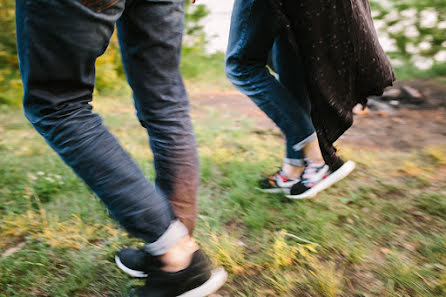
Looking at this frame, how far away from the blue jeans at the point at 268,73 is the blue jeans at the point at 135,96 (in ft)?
1.52

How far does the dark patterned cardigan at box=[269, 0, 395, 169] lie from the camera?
→ 130 centimetres

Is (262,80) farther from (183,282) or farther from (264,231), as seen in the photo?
(183,282)

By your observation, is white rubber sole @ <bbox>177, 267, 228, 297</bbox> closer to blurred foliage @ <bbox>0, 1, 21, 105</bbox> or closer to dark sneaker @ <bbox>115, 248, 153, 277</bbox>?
dark sneaker @ <bbox>115, 248, 153, 277</bbox>

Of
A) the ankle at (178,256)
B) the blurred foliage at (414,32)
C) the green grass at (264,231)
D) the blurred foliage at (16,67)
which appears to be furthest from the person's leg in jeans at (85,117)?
the blurred foliage at (414,32)

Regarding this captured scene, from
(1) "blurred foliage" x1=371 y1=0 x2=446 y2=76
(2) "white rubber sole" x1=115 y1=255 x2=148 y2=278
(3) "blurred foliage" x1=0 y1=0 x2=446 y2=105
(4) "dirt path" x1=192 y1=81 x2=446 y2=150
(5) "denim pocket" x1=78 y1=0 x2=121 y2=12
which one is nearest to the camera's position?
(5) "denim pocket" x1=78 y1=0 x2=121 y2=12

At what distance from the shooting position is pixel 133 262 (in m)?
1.29

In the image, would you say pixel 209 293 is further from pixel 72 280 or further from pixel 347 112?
pixel 347 112

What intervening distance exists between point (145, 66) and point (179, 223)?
52 centimetres

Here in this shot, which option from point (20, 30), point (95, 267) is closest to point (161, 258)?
point (95, 267)

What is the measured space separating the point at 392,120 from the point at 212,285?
8.23ft

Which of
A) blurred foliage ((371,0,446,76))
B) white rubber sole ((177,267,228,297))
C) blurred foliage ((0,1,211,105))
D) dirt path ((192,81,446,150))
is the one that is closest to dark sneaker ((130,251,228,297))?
white rubber sole ((177,267,228,297))

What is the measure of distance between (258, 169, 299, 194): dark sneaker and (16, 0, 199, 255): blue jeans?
721 mm

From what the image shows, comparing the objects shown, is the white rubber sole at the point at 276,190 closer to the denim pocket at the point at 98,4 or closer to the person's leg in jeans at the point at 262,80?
the person's leg in jeans at the point at 262,80

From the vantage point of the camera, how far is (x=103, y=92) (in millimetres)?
4402
